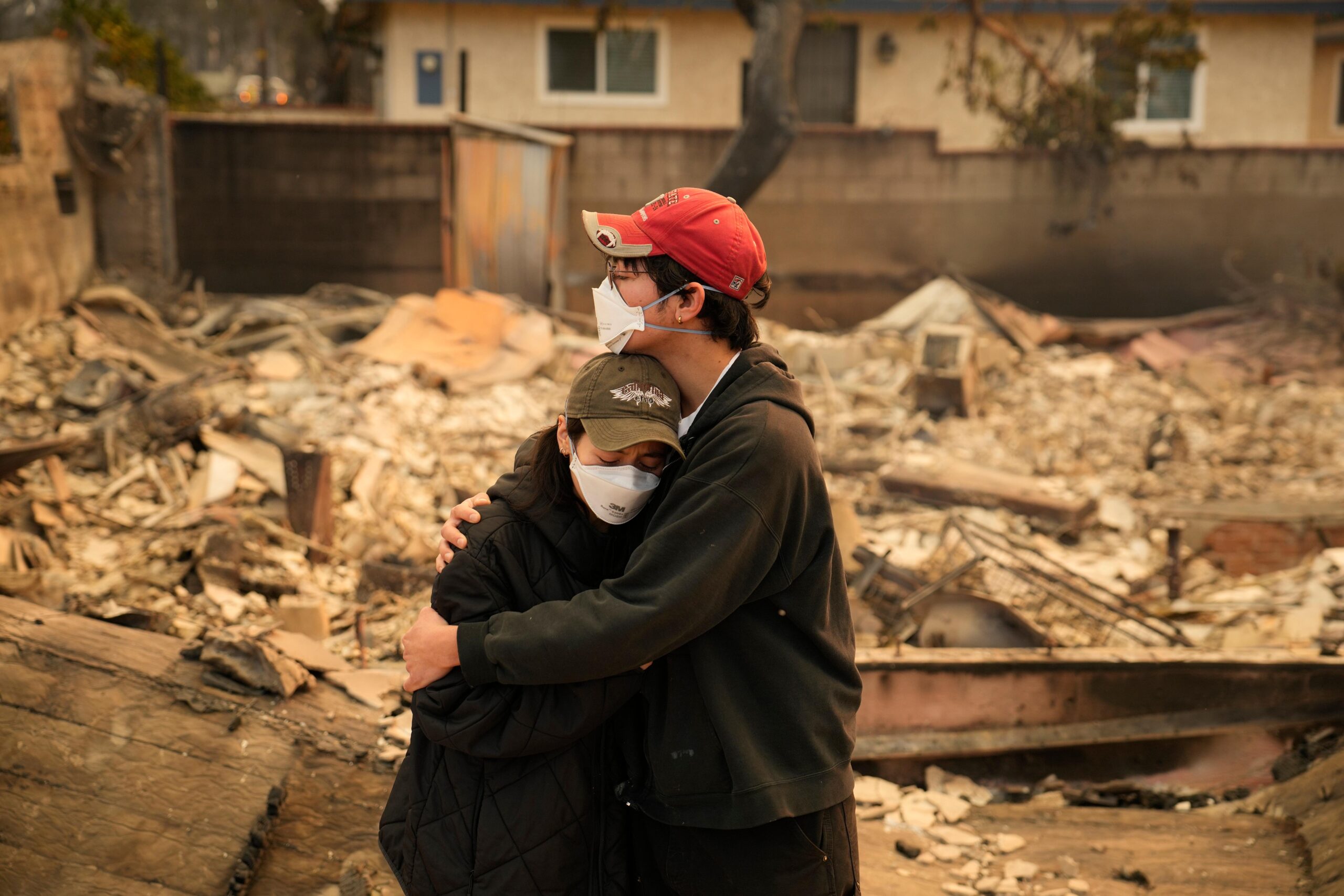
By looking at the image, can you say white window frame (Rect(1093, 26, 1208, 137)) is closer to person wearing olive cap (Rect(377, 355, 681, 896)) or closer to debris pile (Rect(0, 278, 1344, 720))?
debris pile (Rect(0, 278, 1344, 720))

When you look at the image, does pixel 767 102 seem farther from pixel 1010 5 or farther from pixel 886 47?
pixel 1010 5

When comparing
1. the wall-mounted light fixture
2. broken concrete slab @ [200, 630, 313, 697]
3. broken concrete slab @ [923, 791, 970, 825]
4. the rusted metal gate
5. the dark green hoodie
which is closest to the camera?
the dark green hoodie

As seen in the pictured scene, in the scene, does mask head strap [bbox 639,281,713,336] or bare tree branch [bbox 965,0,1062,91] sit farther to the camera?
bare tree branch [bbox 965,0,1062,91]

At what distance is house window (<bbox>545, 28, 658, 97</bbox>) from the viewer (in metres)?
15.0

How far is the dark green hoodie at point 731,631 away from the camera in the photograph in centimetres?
187

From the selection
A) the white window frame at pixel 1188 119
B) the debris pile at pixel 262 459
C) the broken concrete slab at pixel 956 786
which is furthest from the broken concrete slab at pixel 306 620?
the white window frame at pixel 1188 119

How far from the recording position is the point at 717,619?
1930mm

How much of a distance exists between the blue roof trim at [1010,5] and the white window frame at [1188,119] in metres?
0.58

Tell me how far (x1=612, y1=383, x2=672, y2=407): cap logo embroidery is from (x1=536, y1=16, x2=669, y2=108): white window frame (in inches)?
544

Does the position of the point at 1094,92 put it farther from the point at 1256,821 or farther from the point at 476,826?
the point at 476,826

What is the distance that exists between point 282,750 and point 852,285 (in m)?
10.8

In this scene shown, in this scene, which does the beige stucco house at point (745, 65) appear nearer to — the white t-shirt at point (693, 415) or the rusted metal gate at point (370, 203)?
the rusted metal gate at point (370, 203)

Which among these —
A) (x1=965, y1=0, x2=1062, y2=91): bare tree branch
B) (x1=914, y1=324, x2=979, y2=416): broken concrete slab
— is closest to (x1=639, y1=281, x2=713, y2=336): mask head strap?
(x1=914, y1=324, x2=979, y2=416): broken concrete slab

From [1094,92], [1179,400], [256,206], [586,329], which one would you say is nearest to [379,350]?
[586,329]
